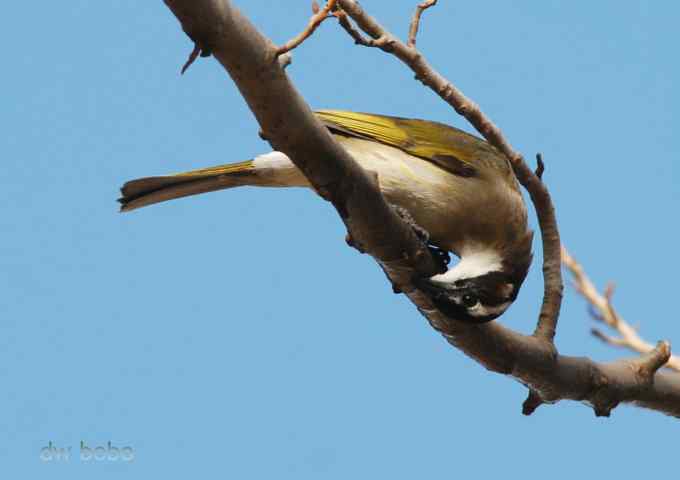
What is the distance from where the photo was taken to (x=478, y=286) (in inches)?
168

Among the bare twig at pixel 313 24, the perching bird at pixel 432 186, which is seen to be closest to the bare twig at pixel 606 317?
the perching bird at pixel 432 186

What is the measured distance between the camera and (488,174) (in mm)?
4938

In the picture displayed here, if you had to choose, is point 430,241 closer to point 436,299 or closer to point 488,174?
point 488,174

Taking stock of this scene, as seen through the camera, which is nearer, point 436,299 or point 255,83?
point 255,83

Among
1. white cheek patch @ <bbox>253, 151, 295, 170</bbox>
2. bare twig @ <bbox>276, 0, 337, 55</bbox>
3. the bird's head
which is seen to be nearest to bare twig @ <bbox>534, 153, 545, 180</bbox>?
the bird's head

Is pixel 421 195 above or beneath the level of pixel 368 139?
beneath

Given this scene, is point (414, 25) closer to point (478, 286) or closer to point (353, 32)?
point (353, 32)

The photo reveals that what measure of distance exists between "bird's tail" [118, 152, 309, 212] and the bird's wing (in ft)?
1.22

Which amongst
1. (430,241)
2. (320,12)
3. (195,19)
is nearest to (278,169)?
(430,241)

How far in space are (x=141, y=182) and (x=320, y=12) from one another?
2.17 meters

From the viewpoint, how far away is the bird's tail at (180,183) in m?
4.80

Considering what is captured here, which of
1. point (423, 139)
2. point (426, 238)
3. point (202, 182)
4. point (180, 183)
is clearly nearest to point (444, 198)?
point (426, 238)

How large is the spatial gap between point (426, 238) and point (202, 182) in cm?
117

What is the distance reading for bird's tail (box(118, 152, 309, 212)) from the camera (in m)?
4.76
